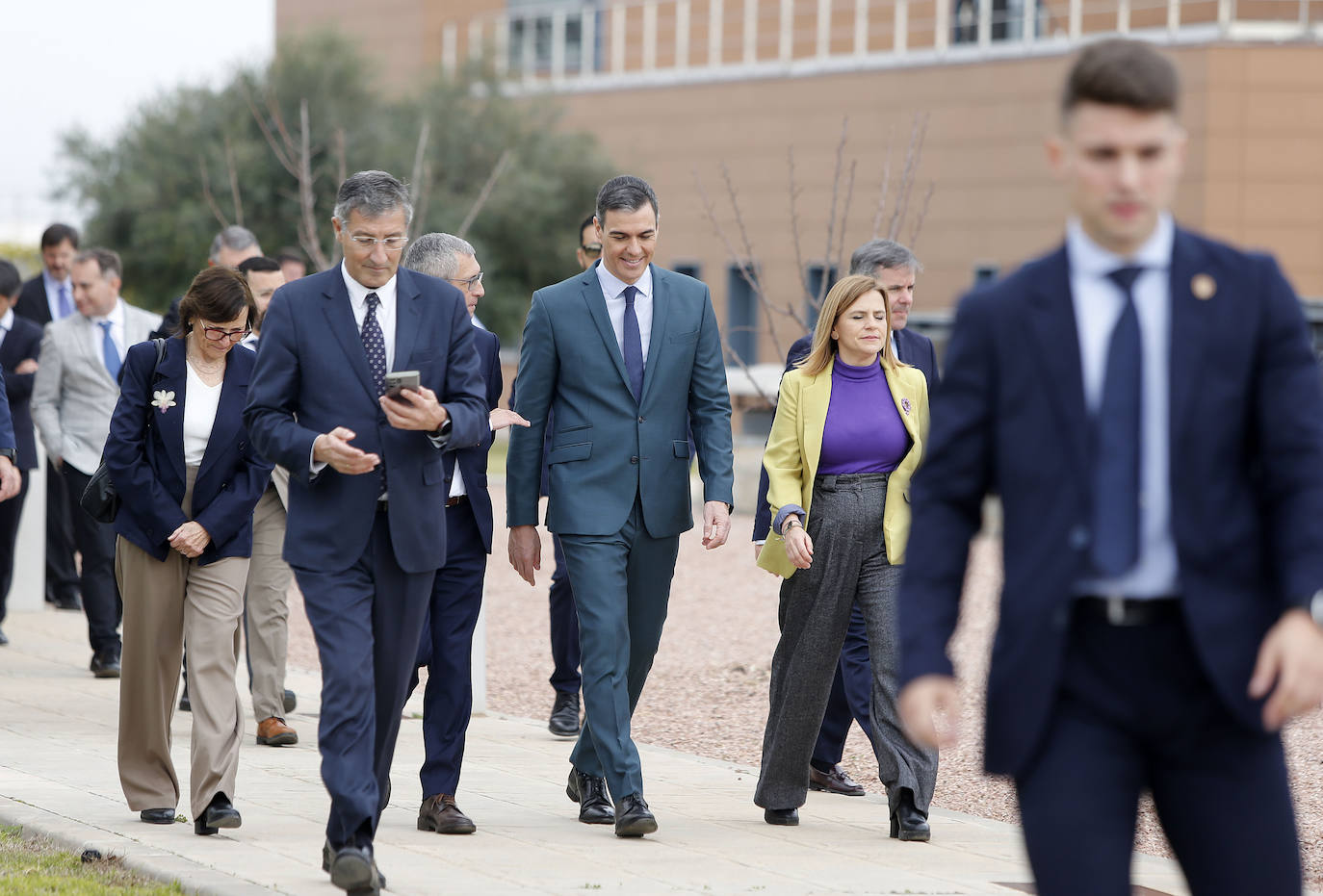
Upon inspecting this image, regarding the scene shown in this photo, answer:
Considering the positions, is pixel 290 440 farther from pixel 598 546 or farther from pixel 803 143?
pixel 803 143

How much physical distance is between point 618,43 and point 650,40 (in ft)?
2.69

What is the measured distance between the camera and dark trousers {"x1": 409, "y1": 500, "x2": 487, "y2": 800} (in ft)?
21.0

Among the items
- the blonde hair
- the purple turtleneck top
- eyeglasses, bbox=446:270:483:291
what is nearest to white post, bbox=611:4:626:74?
eyeglasses, bbox=446:270:483:291

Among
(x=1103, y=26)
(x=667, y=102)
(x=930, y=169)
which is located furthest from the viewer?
(x=667, y=102)

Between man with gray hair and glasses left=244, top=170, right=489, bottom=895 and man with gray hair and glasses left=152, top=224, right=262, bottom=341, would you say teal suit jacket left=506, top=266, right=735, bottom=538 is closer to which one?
man with gray hair and glasses left=244, top=170, right=489, bottom=895

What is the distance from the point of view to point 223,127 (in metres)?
33.0

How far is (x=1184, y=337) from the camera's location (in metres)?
3.03

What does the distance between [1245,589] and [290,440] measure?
305cm

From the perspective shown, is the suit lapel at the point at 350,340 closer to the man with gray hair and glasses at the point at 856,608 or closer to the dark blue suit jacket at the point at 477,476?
the dark blue suit jacket at the point at 477,476

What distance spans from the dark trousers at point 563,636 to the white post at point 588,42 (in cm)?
3861

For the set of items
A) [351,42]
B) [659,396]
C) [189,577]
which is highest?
[351,42]

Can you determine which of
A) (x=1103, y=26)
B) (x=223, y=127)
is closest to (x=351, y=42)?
(x=223, y=127)

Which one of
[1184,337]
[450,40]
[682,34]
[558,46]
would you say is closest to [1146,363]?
[1184,337]

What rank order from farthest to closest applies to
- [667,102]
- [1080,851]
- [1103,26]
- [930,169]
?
[667,102] < [930,169] < [1103,26] < [1080,851]
